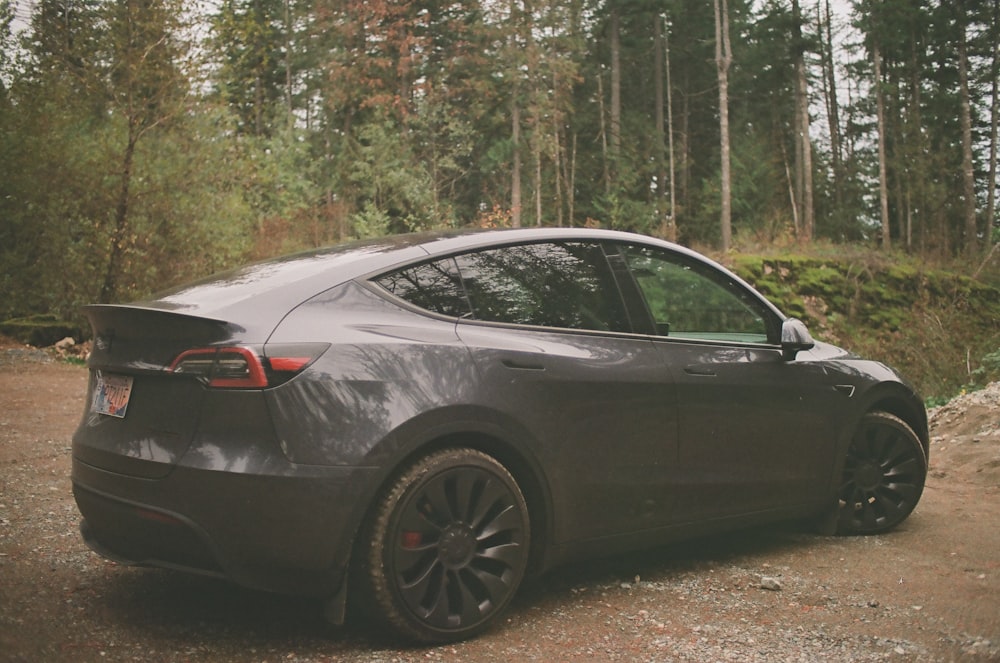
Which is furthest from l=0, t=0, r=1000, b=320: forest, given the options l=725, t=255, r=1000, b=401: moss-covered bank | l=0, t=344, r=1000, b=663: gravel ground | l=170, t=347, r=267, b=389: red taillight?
l=170, t=347, r=267, b=389: red taillight

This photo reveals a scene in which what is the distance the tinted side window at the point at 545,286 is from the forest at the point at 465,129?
12.7m

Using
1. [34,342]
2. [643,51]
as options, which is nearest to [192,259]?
[34,342]

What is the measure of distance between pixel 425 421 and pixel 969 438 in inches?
258

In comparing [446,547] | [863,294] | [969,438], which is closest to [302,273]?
[446,547]

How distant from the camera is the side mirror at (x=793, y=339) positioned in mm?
4566

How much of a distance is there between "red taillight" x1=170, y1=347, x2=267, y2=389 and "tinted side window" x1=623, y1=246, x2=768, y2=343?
6.20 feet

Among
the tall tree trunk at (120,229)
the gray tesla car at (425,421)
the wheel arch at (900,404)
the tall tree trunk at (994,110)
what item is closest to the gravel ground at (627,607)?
the gray tesla car at (425,421)

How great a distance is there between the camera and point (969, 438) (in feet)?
26.1

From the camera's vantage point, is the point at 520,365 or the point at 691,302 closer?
the point at 520,365

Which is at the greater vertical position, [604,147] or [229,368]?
[604,147]

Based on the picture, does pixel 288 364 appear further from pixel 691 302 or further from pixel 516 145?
pixel 516 145

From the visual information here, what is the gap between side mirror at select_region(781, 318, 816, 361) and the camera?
15.0 feet

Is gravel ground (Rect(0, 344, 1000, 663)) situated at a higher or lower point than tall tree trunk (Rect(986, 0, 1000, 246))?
lower

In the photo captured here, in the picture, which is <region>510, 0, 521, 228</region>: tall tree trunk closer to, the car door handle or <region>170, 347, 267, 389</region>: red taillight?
the car door handle
